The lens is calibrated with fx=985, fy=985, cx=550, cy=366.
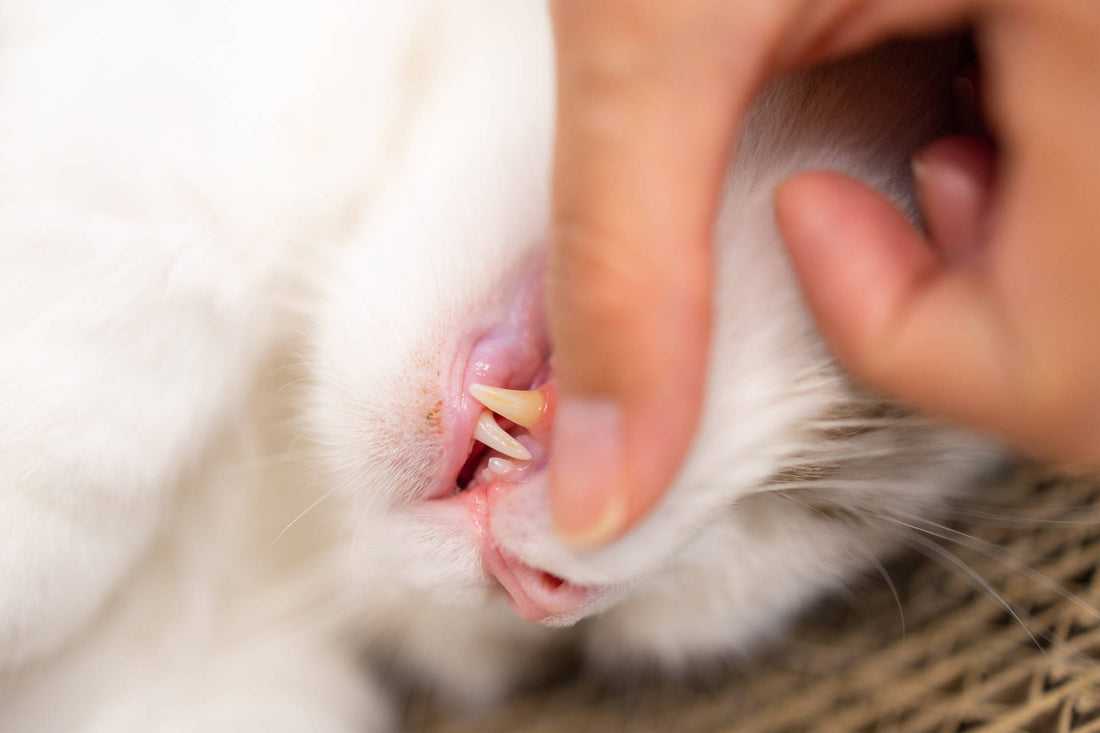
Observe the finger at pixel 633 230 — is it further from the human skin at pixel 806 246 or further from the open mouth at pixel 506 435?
the open mouth at pixel 506 435

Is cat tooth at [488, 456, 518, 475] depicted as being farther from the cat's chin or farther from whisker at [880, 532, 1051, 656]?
whisker at [880, 532, 1051, 656]

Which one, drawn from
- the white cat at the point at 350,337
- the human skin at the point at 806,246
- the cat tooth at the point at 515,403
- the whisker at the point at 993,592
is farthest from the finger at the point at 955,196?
the whisker at the point at 993,592

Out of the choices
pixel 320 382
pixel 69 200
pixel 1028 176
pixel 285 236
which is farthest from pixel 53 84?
pixel 1028 176

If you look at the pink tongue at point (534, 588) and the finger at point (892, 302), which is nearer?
the finger at point (892, 302)

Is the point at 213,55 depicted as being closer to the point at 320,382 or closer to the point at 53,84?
the point at 53,84

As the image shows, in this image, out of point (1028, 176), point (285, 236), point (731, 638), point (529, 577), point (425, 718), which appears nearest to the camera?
point (1028, 176)

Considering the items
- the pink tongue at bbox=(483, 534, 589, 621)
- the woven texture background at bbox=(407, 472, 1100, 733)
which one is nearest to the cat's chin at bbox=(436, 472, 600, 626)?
the pink tongue at bbox=(483, 534, 589, 621)

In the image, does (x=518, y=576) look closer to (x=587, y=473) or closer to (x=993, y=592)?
(x=587, y=473)
